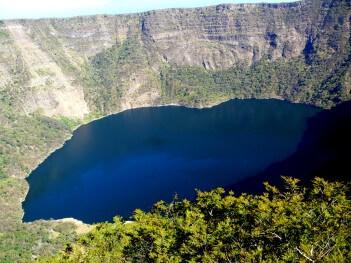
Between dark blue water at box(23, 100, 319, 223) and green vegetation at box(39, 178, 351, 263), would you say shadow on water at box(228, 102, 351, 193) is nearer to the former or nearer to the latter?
dark blue water at box(23, 100, 319, 223)

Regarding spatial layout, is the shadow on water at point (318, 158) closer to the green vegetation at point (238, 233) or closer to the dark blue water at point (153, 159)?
the dark blue water at point (153, 159)

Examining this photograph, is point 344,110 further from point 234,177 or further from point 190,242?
point 190,242

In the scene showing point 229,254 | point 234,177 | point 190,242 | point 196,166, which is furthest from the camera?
point 196,166

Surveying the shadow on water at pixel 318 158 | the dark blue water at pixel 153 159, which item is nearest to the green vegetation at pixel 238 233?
the shadow on water at pixel 318 158

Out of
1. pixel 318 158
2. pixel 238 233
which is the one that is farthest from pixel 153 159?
pixel 238 233

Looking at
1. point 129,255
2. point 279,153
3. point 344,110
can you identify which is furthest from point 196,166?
point 129,255

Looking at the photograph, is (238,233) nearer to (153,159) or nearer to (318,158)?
(318,158)
